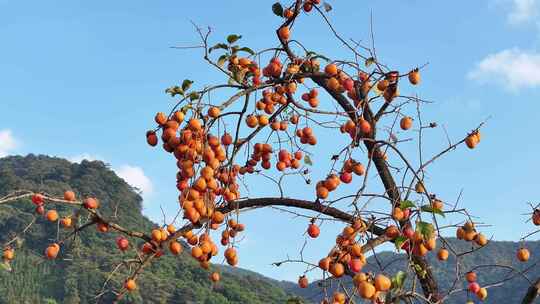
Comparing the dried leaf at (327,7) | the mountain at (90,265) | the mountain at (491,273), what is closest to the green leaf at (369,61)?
Result: the dried leaf at (327,7)

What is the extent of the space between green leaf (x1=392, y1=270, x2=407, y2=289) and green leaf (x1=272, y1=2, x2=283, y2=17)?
1.50 m

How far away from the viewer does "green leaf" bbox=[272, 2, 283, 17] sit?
10.2 feet

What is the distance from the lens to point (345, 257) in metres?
2.23

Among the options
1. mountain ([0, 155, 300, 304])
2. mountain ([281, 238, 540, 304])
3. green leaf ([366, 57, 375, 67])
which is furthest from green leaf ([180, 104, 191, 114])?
mountain ([281, 238, 540, 304])

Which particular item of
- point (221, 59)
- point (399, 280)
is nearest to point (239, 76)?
point (221, 59)

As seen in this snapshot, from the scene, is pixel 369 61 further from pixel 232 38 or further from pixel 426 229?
pixel 426 229

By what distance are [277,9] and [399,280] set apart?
5.08 feet

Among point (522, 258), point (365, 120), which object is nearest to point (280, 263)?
point (365, 120)

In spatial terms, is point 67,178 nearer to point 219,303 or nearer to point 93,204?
point 219,303

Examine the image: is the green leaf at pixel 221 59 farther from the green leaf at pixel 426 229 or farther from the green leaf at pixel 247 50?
the green leaf at pixel 426 229

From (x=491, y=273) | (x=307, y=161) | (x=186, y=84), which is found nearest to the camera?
(x=186, y=84)

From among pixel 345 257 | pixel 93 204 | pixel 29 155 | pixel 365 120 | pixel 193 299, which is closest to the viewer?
pixel 345 257

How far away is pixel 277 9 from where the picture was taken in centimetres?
311

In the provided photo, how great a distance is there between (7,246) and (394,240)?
187cm
